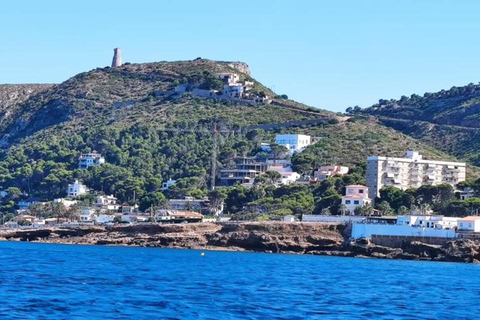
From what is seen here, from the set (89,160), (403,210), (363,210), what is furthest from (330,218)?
(89,160)

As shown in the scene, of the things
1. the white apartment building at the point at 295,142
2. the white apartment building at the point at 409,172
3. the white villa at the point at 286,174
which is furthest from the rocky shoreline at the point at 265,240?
the white apartment building at the point at 295,142

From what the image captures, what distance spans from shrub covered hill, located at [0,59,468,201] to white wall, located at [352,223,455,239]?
39641 millimetres

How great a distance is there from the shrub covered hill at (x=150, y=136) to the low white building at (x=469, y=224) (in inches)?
→ 1855

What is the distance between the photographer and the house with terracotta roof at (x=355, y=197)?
378ft

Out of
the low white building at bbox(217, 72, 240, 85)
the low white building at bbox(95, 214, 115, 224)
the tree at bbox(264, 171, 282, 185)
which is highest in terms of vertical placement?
the low white building at bbox(217, 72, 240, 85)

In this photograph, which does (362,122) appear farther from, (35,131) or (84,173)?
(35,131)

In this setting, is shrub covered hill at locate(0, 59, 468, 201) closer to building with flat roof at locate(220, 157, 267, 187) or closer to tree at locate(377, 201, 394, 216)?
building with flat roof at locate(220, 157, 267, 187)

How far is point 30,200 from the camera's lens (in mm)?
148250

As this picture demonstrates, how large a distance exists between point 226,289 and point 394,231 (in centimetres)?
4606

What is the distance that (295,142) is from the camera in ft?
507

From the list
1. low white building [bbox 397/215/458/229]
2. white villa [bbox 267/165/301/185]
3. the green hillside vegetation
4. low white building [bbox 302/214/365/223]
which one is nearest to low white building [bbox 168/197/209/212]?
the green hillside vegetation

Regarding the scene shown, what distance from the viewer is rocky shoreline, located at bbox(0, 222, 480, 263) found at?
9588 centimetres

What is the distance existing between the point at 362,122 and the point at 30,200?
56.7 metres

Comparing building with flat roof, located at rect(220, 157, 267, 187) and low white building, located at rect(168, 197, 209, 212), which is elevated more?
building with flat roof, located at rect(220, 157, 267, 187)
